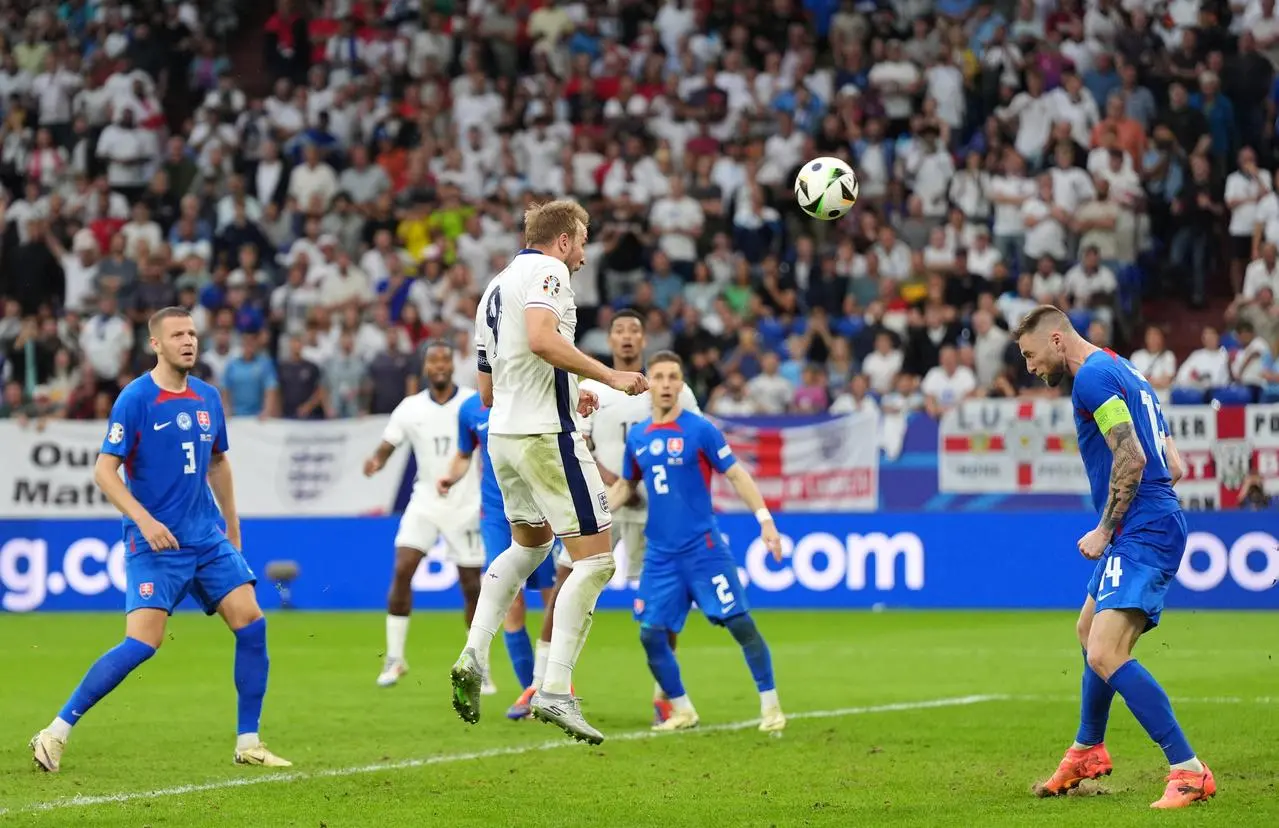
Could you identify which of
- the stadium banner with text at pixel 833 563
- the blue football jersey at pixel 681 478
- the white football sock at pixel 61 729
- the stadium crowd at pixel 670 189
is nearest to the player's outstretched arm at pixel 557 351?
the blue football jersey at pixel 681 478

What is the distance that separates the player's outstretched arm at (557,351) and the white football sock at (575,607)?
1.11 meters

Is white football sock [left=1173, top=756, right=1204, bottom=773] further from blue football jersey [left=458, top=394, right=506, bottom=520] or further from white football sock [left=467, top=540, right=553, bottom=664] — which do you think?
blue football jersey [left=458, top=394, right=506, bottom=520]

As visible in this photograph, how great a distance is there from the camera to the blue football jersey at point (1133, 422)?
859cm

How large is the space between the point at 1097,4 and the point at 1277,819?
1998 centimetres

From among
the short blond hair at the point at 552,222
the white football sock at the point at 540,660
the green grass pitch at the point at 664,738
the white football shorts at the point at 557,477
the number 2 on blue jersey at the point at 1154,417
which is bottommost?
the green grass pitch at the point at 664,738

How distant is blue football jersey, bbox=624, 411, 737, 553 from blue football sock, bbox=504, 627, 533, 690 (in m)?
1.46

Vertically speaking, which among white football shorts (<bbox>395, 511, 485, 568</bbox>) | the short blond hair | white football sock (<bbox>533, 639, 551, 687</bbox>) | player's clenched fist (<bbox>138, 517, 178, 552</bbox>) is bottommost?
white football sock (<bbox>533, 639, 551, 687</bbox>)

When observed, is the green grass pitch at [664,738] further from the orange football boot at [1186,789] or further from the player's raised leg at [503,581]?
the player's raised leg at [503,581]

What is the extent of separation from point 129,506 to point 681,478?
3740mm

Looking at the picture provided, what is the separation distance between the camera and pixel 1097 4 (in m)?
26.1

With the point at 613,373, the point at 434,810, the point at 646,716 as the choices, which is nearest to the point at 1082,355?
the point at 613,373

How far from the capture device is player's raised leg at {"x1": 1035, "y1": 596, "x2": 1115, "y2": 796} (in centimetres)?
894

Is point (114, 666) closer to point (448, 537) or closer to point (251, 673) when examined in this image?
point (251, 673)

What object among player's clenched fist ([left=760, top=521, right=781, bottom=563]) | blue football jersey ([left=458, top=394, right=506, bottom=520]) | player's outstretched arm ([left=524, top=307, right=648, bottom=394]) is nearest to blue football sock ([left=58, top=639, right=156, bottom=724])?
player's outstretched arm ([left=524, top=307, right=648, bottom=394])
